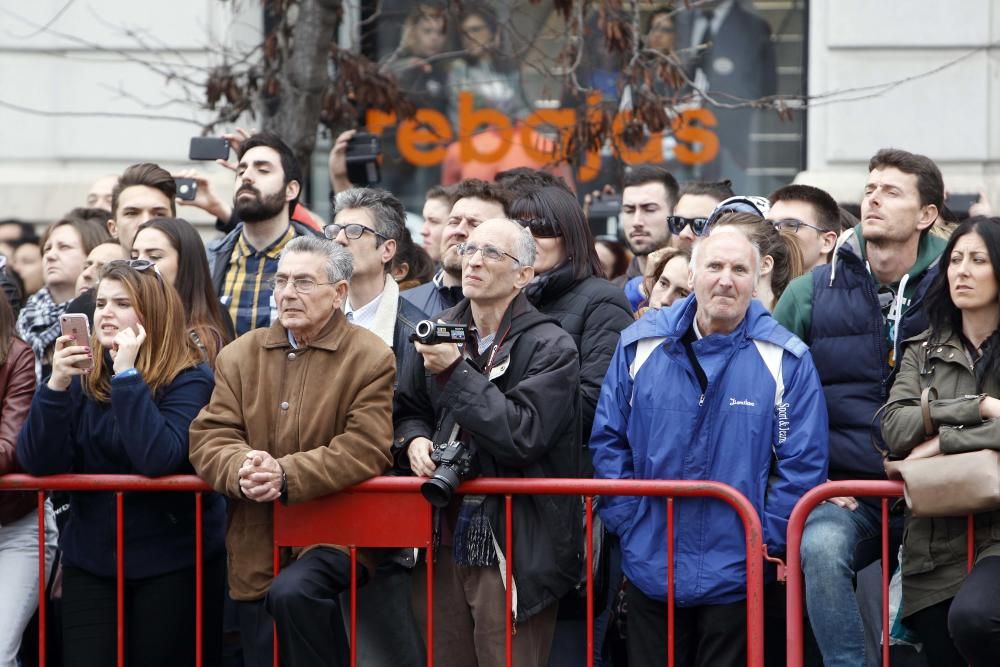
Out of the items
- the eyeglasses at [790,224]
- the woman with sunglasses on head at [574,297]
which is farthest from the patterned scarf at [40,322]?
the eyeglasses at [790,224]

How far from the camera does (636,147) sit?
839cm

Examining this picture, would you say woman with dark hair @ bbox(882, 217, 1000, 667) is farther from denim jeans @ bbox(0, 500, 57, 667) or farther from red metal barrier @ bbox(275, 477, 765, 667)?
denim jeans @ bbox(0, 500, 57, 667)

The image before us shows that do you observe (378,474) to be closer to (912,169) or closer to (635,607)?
(635,607)

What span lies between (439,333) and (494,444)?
0.45m

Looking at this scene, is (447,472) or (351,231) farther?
(351,231)

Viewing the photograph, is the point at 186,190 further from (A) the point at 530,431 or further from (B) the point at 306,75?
(A) the point at 530,431

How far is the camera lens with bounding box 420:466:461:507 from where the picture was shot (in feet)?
16.5

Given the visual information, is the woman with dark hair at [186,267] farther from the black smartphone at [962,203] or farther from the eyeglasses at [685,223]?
the black smartphone at [962,203]

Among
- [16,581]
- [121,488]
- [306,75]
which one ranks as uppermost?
[306,75]

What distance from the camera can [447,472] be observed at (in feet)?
16.6

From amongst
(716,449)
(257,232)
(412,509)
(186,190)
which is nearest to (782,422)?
(716,449)

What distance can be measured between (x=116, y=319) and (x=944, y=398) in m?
2.92

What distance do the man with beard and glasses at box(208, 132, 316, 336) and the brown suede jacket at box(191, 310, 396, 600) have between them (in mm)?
1353

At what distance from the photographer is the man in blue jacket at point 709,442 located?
200 inches
